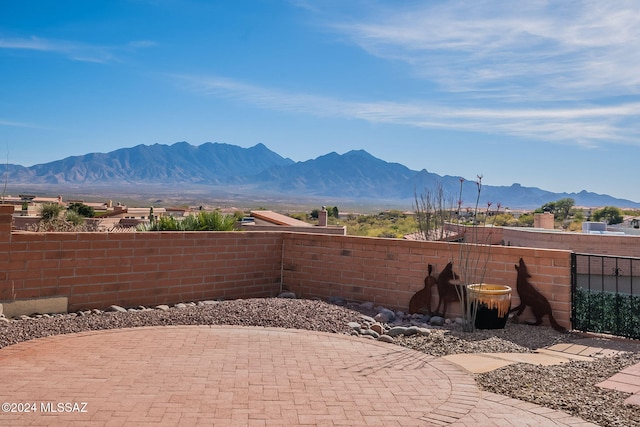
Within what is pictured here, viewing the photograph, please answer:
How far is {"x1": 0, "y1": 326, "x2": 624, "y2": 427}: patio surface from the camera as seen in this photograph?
4.75 m

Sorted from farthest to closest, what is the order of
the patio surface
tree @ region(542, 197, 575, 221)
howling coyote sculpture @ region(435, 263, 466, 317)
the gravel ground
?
tree @ region(542, 197, 575, 221), howling coyote sculpture @ region(435, 263, 466, 317), the gravel ground, the patio surface

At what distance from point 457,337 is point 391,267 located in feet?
8.26

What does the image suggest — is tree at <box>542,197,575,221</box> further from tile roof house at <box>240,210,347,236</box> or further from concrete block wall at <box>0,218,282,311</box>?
concrete block wall at <box>0,218,282,311</box>

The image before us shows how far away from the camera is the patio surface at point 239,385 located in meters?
4.75

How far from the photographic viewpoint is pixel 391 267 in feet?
34.5

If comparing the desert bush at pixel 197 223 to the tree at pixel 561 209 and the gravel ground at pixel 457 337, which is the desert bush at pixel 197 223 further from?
the tree at pixel 561 209

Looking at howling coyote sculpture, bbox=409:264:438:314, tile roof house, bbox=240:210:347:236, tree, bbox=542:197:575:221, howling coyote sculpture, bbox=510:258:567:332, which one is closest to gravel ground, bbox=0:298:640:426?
howling coyote sculpture, bbox=510:258:567:332

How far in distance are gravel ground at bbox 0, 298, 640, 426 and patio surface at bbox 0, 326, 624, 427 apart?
313 mm

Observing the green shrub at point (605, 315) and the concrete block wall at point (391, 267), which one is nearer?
the green shrub at point (605, 315)

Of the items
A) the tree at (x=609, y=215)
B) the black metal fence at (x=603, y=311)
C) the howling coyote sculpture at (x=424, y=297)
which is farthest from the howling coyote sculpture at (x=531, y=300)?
the tree at (x=609, y=215)

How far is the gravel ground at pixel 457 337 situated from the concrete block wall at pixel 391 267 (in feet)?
1.83

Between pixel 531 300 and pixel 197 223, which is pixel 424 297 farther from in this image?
pixel 197 223

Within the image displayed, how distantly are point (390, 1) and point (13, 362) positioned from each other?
54.3ft

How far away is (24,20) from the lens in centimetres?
2058
